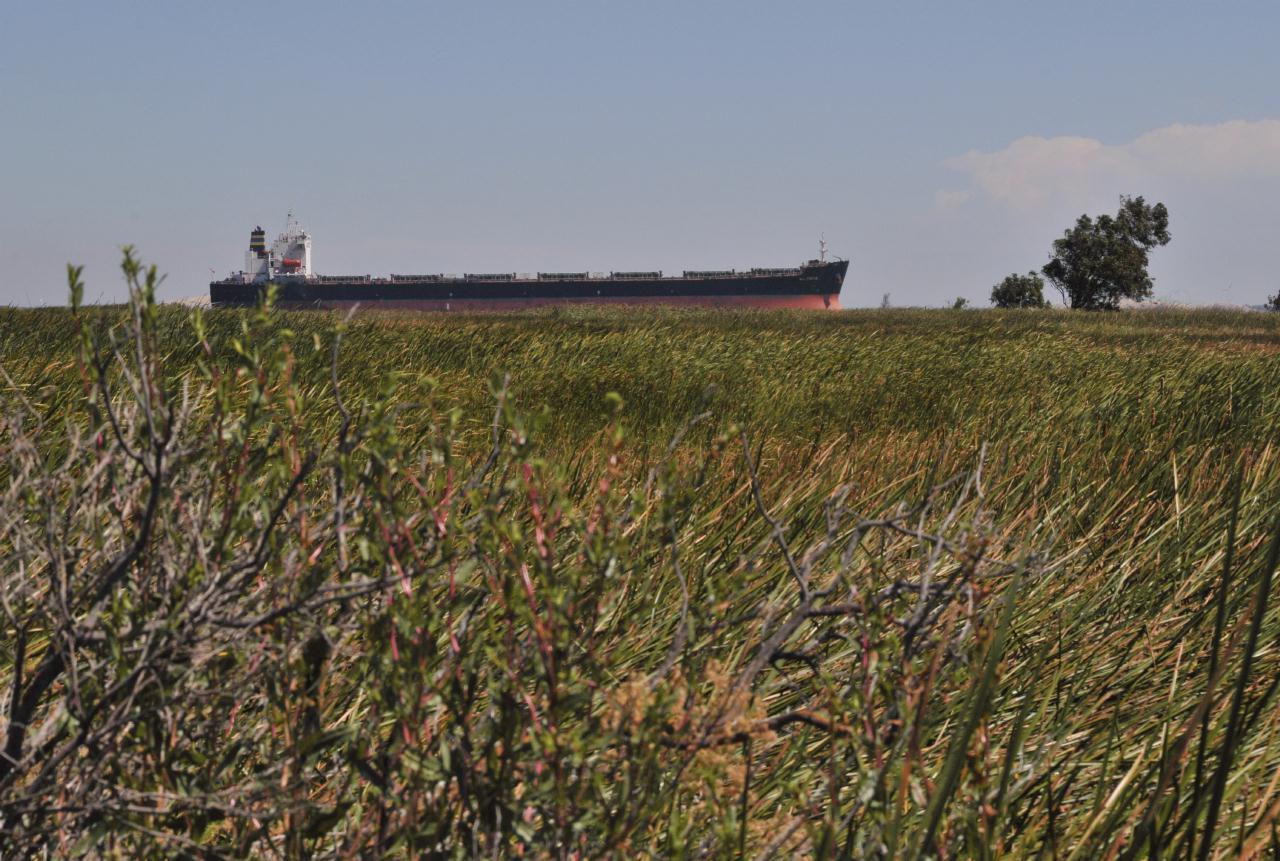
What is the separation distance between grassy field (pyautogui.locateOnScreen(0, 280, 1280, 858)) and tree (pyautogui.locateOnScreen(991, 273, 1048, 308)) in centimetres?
7852

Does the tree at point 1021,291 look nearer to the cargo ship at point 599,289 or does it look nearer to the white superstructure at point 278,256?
the cargo ship at point 599,289

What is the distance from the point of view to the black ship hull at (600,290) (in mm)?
70500

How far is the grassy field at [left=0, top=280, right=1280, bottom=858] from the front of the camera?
1517mm

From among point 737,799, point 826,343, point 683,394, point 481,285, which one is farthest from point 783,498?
point 481,285

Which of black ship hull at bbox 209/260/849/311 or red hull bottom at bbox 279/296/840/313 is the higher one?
black ship hull at bbox 209/260/849/311

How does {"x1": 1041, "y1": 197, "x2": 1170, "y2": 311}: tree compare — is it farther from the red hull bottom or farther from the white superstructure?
the white superstructure

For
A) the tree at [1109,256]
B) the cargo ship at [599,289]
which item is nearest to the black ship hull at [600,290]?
the cargo ship at [599,289]

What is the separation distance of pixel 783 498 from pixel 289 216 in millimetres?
86049

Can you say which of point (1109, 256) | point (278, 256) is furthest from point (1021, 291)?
point (278, 256)

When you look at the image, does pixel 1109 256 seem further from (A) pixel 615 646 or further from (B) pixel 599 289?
(A) pixel 615 646

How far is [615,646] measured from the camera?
3.01 meters

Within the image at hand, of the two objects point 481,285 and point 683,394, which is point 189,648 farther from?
point 481,285

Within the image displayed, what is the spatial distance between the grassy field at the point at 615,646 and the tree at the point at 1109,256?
65.0 m

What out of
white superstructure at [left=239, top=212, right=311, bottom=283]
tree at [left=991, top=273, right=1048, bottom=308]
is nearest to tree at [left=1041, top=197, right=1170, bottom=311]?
tree at [left=991, top=273, right=1048, bottom=308]
